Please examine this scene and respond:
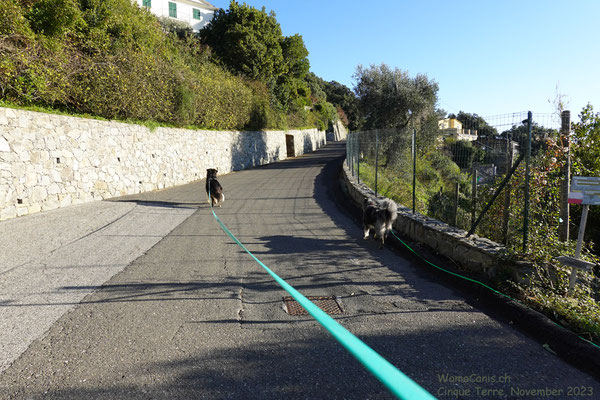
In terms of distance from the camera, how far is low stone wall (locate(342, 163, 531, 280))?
4324 millimetres

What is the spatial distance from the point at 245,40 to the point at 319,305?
1153 inches

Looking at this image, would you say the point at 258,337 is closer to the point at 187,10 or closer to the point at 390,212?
the point at 390,212

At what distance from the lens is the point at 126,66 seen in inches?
523

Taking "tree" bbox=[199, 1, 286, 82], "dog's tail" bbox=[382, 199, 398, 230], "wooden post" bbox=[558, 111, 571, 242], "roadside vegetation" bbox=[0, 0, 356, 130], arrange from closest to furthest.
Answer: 1. "wooden post" bbox=[558, 111, 571, 242]
2. "dog's tail" bbox=[382, 199, 398, 230]
3. "roadside vegetation" bbox=[0, 0, 356, 130]
4. "tree" bbox=[199, 1, 286, 82]

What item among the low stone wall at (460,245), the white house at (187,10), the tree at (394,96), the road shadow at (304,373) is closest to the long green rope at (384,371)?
the road shadow at (304,373)

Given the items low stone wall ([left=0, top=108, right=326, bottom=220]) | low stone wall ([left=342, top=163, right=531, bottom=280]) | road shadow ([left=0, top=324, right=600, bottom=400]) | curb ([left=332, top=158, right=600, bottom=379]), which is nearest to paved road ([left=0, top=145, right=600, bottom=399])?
road shadow ([left=0, top=324, right=600, bottom=400])

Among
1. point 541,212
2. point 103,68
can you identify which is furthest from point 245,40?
point 541,212

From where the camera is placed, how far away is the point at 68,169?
9.92 meters

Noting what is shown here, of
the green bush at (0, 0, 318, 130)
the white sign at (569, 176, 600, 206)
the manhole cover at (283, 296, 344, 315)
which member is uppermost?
the green bush at (0, 0, 318, 130)

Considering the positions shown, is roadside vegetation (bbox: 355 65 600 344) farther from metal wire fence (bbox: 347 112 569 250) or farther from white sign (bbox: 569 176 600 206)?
white sign (bbox: 569 176 600 206)

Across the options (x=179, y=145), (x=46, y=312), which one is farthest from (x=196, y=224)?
(x=179, y=145)

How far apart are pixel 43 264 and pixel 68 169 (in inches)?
224

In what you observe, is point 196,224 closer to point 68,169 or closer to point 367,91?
point 68,169

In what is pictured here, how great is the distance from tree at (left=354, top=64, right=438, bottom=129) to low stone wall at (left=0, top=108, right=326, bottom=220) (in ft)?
35.1
